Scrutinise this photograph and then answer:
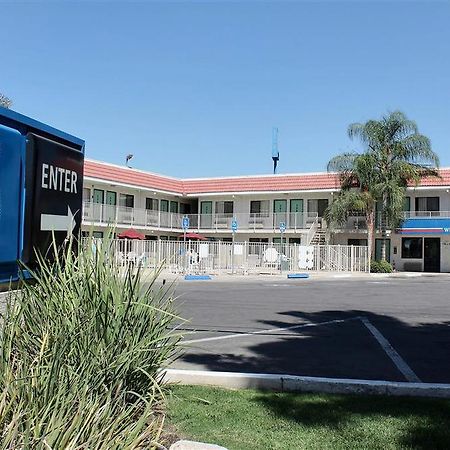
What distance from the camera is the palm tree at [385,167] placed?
3481 cm

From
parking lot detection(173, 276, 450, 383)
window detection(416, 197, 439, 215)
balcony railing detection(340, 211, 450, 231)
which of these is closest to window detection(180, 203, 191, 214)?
balcony railing detection(340, 211, 450, 231)

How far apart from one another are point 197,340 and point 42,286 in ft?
17.5

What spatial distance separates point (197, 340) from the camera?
890 centimetres


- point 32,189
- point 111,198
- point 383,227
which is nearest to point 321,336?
point 32,189

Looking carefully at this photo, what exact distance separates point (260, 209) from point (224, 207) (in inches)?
133

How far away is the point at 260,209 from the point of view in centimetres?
4484

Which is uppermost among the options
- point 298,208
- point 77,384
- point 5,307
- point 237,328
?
point 298,208

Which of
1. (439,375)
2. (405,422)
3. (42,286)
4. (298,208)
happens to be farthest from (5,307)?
(298,208)

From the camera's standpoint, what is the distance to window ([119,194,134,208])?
41469 millimetres

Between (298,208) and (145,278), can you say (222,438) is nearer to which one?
(145,278)

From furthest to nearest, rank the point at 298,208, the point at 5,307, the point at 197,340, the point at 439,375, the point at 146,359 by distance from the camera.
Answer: the point at 298,208 → the point at 197,340 → the point at 439,375 → the point at 146,359 → the point at 5,307

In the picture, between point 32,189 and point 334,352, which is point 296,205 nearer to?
point 334,352

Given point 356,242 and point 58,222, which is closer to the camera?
point 58,222

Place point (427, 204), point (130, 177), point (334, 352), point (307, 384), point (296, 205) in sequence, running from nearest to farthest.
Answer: point (307, 384)
point (334, 352)
point (427, 204)
point (130, 177)
point (296, 205)
